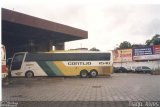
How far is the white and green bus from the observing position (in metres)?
30.5

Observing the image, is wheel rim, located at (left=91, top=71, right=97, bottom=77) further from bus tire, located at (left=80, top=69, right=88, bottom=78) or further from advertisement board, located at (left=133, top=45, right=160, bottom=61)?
advertisement board, located at (left=133, top=45, right=160, bottom=61)

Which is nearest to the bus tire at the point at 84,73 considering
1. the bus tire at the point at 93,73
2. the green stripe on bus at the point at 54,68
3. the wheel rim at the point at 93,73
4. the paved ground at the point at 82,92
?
the bus tire at the point at 93,73

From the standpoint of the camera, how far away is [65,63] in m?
31.5

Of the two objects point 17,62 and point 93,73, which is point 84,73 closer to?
point 93,73

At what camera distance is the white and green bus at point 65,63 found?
3053 cm

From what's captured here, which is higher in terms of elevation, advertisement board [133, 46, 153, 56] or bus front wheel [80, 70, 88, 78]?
advertisement board [133, 46, 153, 56]

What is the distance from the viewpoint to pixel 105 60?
3173cm

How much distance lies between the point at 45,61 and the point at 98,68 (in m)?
5.52

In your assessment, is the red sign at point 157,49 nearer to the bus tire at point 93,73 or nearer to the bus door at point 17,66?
the bus tire at point 93,73

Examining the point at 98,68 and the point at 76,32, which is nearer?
the point at 98,68

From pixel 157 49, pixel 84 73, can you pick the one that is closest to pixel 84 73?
pixel 84 73

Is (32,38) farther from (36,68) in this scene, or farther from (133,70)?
(133,70)

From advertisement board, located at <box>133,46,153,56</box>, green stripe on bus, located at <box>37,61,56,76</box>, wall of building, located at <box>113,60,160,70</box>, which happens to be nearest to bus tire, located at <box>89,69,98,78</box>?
green stripe on bus, located at <box>37,61,56,76</box>

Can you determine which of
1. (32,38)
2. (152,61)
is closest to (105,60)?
(32,38)
